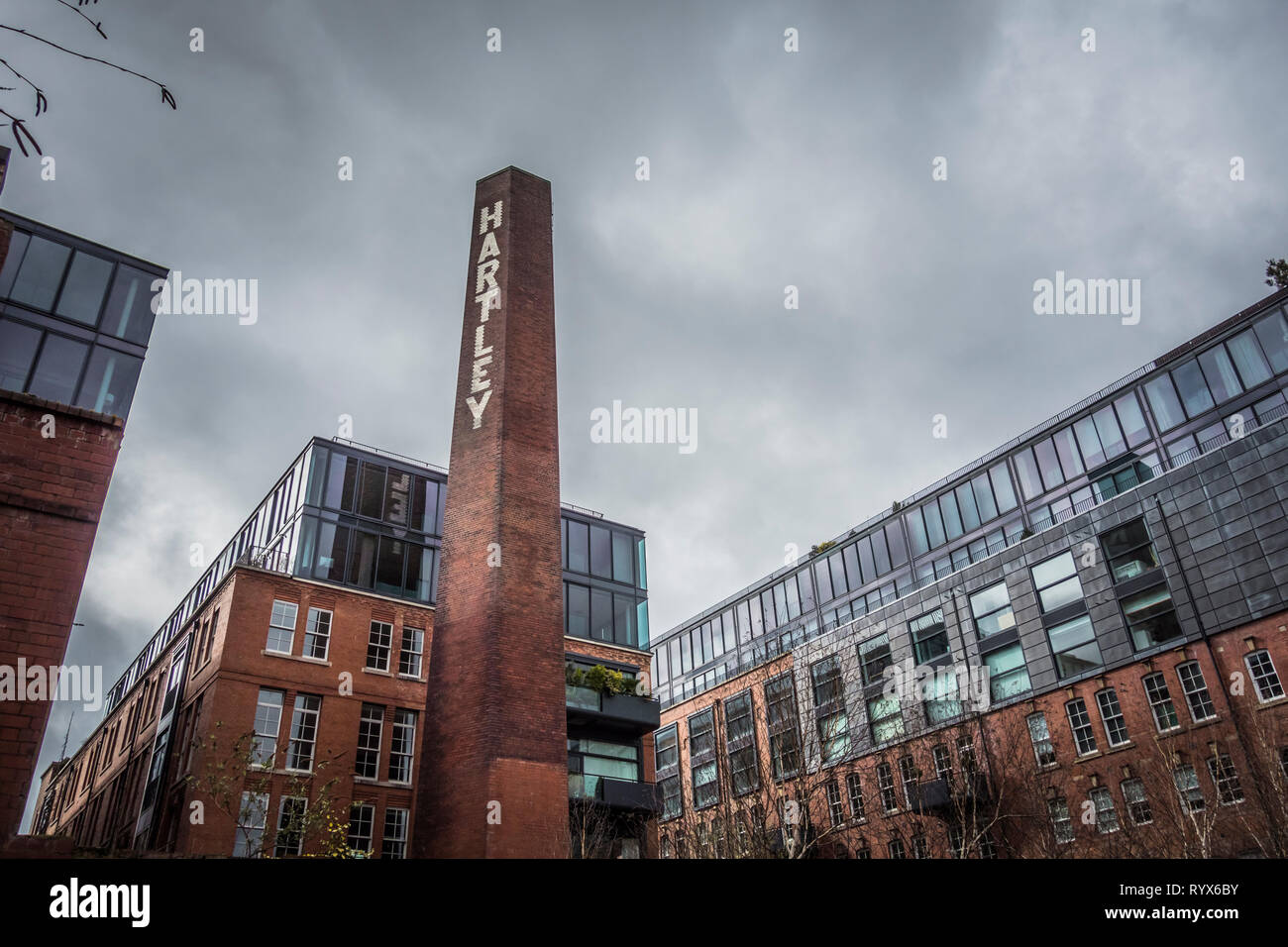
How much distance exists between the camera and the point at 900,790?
44031 mm

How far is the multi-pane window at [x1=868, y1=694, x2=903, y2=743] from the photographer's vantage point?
151ft

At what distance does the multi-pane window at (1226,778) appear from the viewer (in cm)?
3186

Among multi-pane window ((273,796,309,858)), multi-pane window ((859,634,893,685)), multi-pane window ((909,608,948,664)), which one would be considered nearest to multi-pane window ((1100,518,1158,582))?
multi-pane window ((909,608,948,664))

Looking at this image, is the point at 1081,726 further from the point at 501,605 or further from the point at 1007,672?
the point at 501,605

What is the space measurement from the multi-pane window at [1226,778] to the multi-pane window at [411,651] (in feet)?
94.7

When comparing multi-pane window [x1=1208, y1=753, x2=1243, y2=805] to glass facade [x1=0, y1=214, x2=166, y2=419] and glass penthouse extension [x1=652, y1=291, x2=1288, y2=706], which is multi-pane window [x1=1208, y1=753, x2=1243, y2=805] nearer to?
glass penthouse extension [x1=652, y1=291, x2=1288, y2=706]

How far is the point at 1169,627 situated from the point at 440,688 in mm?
30753

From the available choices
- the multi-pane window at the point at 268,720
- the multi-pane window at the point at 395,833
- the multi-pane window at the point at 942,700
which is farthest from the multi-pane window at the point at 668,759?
the multi-pane window at the point at 268,720

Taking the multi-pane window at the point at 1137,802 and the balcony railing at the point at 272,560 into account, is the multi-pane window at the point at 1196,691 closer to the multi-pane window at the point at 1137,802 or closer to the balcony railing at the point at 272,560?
the multi-pane window at the point at 1137,802

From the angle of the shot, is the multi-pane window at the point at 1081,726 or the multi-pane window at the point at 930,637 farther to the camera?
the multi-pane window at the point at 930,637

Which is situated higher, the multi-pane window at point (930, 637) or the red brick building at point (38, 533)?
the multi-pane window at point (930, 637)
